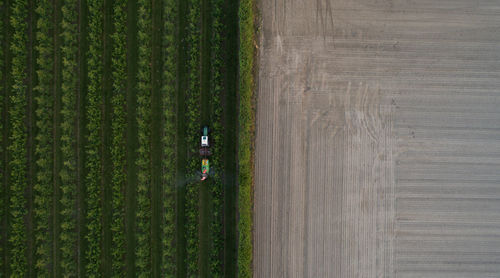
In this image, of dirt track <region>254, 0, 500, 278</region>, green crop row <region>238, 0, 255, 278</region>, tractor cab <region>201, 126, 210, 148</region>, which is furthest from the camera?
dirt track <region>254, 0, 500, 278</region>

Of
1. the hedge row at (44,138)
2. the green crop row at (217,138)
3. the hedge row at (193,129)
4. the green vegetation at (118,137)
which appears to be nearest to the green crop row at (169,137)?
the green vegetation at (118,137)

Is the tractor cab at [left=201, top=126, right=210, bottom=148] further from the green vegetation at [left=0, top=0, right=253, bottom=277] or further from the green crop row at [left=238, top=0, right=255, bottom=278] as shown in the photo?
the green crop row at [left=238, top=0, right=255, bottom=278]

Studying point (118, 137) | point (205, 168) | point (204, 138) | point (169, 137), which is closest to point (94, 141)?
point (118, 137)

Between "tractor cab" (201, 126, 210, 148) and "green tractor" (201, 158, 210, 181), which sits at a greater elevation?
"tractor cab" (201, 126, 210, 148)

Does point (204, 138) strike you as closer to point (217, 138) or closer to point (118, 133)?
point (217, 138)

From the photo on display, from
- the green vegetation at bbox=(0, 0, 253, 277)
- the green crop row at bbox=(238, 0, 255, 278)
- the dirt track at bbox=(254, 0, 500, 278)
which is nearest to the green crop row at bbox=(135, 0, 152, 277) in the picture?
the green vegetation at bbox=(0, 0, 253, 277)

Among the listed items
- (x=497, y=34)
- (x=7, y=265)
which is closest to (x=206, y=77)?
(x=7, y=265)
